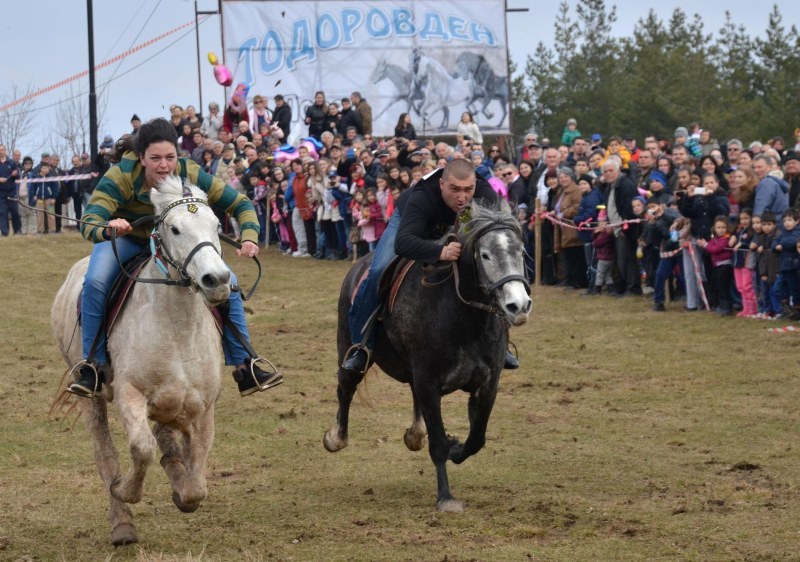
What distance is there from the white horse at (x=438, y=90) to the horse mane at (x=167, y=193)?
1038 inches

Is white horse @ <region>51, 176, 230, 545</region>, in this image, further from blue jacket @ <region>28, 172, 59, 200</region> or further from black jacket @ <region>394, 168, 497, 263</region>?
blue jacket @ <region>28, 172, 59, 200</region>

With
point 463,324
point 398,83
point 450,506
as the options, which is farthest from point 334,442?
point 398,83

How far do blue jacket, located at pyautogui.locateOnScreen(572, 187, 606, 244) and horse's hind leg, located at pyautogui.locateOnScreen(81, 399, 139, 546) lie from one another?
12.1m

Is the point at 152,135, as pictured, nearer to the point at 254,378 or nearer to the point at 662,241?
the point at 254,378

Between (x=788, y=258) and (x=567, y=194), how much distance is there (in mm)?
5460

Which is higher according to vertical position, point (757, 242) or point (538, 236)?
point (538, 236)

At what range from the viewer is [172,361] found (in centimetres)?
715

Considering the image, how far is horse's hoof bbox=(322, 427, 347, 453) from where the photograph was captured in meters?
9.76

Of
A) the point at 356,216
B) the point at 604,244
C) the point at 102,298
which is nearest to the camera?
the point at 102,298

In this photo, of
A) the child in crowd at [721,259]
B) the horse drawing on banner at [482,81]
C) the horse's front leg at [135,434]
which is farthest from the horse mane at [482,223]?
the horse drawing on banner at [482,81]

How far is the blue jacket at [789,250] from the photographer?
14812 mm

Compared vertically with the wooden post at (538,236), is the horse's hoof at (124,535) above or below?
below

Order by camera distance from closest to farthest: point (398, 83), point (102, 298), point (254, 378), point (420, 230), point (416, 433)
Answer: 1. point (102, 298)
2. point (254, 378)
3. point (420, 230)
4. point (416, 433)
5. point (398, 83)

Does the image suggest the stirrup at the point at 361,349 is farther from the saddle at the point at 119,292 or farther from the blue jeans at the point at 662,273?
the blue jeans at the point at 662,273
